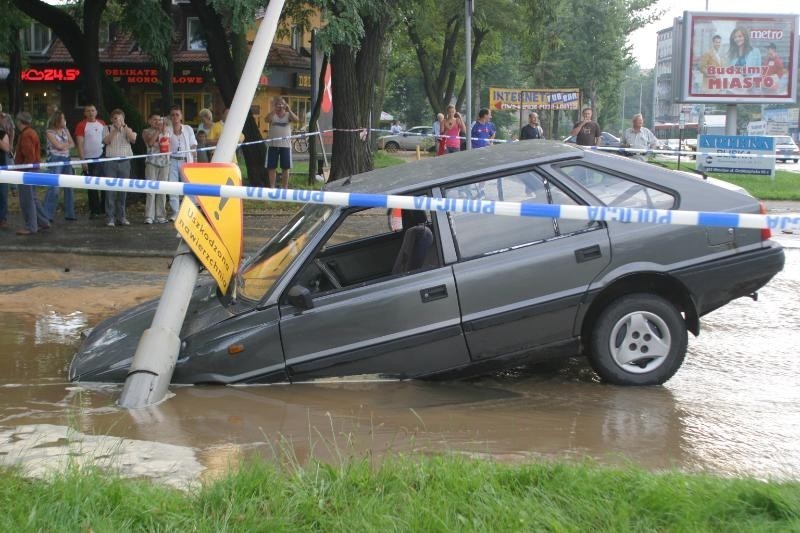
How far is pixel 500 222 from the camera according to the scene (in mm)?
6641

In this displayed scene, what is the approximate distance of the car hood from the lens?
259 inches

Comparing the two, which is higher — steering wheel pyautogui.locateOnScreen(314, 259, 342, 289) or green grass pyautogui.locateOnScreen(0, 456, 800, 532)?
steering wheel pyautogui.locateOnScreen(314, 259, 342, 289)

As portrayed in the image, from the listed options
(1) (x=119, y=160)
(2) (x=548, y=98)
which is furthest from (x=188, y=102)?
(1) (x=119, y=160)

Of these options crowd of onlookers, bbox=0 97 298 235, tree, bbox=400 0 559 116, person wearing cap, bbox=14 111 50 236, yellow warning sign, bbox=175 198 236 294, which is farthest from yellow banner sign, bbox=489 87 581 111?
yellow warning sign, bbox=175 198 236 294

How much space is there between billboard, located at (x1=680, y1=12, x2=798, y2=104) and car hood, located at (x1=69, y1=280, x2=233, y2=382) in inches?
943

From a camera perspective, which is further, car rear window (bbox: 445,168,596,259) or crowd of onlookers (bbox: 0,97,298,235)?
crowd of onlookers (bbox: 0,97,298,235)

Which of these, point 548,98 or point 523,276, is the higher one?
point 548,98

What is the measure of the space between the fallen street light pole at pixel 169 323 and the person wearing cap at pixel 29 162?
28.1 ft

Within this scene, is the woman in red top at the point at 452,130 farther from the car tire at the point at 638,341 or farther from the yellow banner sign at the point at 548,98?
the yellow banner sign at the point at 548,98

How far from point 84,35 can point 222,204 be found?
13680mm

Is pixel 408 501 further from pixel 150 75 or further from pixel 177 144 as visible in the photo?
pixel 150 75

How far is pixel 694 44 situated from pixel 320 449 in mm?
25716

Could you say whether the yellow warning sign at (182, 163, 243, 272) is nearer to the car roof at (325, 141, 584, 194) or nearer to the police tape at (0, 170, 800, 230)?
the police tape at (0, 170, 800, 230)

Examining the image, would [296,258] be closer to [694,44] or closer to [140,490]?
[140,490]
